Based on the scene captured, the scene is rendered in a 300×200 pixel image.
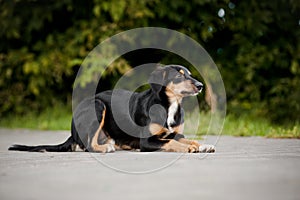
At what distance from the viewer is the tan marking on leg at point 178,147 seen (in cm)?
544

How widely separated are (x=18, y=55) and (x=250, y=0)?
14.9 feet

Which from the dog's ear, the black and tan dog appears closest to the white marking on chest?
the black and tan dog

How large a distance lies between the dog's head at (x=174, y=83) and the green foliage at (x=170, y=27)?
4182mm

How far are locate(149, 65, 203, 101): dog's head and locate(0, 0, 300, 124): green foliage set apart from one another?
13.7 feet

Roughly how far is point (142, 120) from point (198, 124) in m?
2.93

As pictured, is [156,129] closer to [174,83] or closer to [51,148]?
[174,83]

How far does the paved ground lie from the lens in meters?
3.45

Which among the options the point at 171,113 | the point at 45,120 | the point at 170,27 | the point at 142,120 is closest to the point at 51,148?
the point at 142,120

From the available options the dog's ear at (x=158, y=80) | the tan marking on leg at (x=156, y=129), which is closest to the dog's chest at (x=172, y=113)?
the tan marking on leg at (x=156, y=129)

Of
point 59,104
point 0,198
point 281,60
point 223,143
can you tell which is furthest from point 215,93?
point 0,198

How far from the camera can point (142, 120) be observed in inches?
225

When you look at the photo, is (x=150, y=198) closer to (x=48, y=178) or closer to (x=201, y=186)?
(x=201, y=186)

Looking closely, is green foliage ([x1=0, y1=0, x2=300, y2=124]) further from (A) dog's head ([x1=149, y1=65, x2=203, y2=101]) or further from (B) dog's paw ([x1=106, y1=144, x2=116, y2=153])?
(B) dog's paw ([x1=106, y1=144, x2=116, y2=153])

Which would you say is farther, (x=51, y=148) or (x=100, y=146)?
(x=51, y=148)
